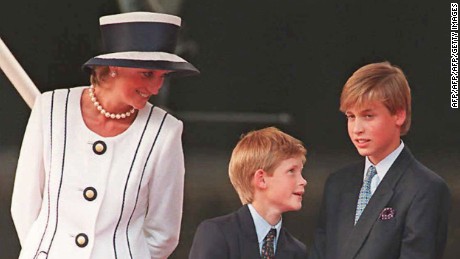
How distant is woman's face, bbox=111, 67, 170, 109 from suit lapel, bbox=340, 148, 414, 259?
2.16ft

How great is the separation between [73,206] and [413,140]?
1.17 metres

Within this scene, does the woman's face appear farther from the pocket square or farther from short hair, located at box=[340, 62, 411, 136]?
the pocket square

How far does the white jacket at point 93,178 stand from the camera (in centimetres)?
304

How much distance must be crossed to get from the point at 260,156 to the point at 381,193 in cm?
35

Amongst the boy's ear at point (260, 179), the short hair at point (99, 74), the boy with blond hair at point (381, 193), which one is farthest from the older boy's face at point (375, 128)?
the short hair at point (99, 74)

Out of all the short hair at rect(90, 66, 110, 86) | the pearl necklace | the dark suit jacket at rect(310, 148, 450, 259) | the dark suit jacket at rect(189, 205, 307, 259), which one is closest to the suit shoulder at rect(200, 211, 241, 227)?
the dark suit jacket at rect(189, 205, 307, 259)

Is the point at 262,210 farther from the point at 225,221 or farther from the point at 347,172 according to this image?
the point at 347,172

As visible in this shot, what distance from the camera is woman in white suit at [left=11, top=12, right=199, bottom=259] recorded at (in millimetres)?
3039

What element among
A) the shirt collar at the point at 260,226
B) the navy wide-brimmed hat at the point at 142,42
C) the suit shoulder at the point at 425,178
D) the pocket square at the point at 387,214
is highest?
the navy wide-brimmed hat at the point at 142,42

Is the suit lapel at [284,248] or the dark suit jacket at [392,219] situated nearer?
the dark suit jacket at [392,219]

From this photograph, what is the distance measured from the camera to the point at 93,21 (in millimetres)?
3799

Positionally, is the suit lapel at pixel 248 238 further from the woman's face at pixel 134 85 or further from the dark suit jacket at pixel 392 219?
the woman's face at pixel 134 85

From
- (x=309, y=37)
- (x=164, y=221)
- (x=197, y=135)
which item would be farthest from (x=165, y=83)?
(x=164, y=221)

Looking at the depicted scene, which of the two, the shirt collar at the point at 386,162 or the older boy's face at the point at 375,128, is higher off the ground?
the older boy's face at the point at 375,128
